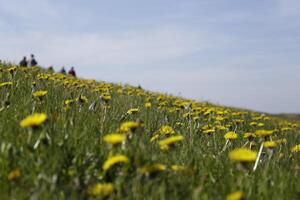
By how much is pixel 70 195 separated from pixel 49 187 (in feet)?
0.42

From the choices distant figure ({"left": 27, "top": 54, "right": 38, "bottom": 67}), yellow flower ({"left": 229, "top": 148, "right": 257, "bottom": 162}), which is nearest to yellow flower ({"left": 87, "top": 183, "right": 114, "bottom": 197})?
yellow flower ({"left": 229, "top": 148, "right": 257, "bottom": 162})

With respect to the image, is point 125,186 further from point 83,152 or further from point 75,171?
point 83,152

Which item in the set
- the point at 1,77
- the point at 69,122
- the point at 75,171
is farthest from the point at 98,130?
the point at 1,77

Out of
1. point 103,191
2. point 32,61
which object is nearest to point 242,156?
point 103,191

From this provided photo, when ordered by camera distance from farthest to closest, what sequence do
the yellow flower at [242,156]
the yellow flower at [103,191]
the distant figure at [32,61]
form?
1. the distant figure at [32,61]
2. the yellow flower at [242,156]
3. the yellow flower at [103,191]

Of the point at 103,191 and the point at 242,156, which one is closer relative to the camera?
the point at 103,191

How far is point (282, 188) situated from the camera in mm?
3252

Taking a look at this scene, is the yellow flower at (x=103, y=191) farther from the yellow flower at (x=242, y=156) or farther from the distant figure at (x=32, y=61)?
the distant figure at (x=32, y=61)

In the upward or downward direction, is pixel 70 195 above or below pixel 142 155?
below

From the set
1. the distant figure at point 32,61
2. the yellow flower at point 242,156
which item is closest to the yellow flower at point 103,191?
the yellow flower at point 242,156

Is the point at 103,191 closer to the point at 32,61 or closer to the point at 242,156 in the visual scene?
the point at 242,156

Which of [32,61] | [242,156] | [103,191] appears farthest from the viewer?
[32,61]

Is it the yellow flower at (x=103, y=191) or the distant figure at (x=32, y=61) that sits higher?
the distant figure at (x=32, y=61)

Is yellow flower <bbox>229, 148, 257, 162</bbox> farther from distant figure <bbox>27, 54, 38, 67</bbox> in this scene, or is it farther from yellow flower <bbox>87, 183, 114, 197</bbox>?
distant figure <bbox>27, 54, 38, 67</bbox>
